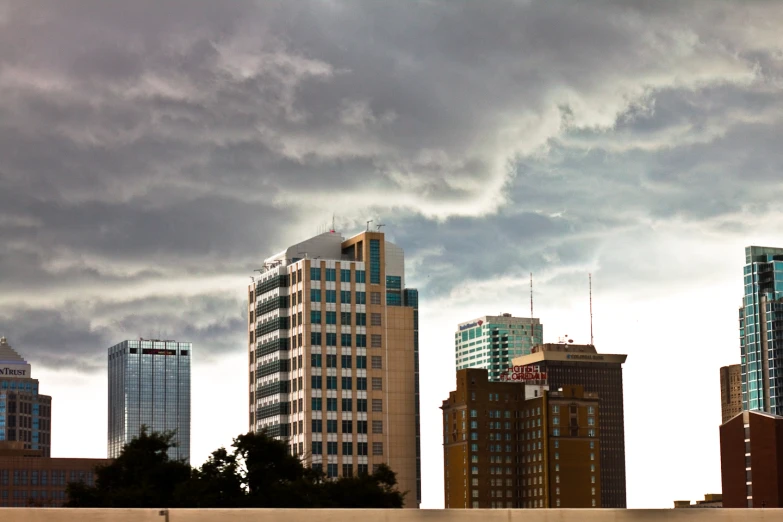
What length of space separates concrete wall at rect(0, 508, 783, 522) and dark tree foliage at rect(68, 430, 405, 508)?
233 feet

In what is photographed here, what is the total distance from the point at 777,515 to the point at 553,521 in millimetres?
8024

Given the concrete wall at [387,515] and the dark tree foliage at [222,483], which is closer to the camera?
the concrete wall at [387,515]

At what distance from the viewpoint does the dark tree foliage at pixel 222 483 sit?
370 ft

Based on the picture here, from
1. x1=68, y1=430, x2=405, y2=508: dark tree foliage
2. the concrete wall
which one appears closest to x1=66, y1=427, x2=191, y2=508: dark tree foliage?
x1=68, y1=430, x2=405, y2=508: dark tree foliage

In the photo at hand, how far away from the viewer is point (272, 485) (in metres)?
121

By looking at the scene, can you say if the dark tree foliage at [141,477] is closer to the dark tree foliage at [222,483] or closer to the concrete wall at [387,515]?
the dark tree foliage at [222,483]

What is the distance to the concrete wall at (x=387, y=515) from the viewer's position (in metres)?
38.4

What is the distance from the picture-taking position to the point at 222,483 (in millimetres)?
117500

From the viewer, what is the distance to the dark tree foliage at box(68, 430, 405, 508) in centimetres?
11288

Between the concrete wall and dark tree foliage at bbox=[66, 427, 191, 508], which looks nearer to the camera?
the concrete wall

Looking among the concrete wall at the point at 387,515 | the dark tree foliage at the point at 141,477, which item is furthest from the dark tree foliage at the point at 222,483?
the concrete wall at the point at 387,515

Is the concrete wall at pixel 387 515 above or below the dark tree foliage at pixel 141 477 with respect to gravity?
above

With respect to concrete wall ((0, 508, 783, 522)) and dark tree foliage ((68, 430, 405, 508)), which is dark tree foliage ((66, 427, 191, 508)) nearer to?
dark tree foliage ((68, 430, 405, 508))

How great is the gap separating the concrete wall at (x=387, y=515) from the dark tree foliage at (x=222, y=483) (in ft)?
233
